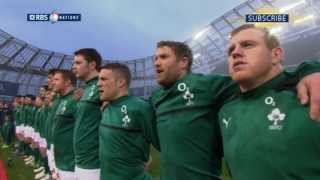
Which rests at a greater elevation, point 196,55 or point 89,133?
point 196,55

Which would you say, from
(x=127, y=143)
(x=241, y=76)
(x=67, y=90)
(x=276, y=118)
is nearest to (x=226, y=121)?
(x=241, y=76)

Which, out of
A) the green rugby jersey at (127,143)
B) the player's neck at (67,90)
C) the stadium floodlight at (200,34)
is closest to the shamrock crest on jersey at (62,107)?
the player's neck at (67,90)

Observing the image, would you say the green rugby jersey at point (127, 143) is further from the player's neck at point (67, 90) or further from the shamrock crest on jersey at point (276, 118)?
the player's neck at point (67, 90)

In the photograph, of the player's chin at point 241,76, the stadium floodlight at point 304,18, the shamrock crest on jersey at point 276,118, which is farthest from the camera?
the stadium floodlight at point 304,18

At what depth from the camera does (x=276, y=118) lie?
2.97m

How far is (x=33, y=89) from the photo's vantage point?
189ft

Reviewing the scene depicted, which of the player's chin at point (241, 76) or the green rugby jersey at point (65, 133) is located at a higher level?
the player's chin at point (241, 76)

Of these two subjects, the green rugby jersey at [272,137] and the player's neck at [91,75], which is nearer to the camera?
the green rugby jersey at [272,137]

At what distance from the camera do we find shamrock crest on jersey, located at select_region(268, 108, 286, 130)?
116 inches

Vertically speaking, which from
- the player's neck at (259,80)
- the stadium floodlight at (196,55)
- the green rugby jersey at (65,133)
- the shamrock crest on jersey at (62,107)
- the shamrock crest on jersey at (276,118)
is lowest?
the green rugby jersey at (65,133)

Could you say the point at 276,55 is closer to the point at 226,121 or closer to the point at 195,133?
the point at 226,121

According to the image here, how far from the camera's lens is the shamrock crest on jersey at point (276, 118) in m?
2.94

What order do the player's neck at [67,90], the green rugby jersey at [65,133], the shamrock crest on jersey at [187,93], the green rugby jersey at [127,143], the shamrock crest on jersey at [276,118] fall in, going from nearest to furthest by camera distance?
the shamrock crest on jersey at [276,118] < the shamrock crest on jersey at [187,93] < the green rugby jersey at [127,143] < the green rugby jersey at [65,133] < the player's neck at [67,90]

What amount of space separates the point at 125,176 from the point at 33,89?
5378cm
